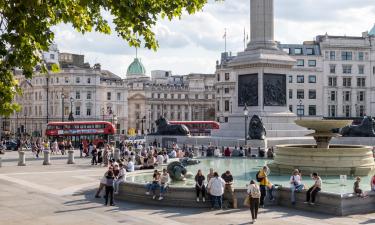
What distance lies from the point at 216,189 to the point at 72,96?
89.7m

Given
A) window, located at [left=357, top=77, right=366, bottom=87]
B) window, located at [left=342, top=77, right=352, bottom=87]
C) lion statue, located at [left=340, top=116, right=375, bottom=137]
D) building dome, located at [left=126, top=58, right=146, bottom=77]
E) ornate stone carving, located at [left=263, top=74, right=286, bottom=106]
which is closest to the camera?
lion statue, located at [left=340, top=116, right=375, bottom=137]

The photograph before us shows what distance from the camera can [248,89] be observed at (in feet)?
154

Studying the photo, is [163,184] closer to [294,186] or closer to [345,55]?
[294,186]

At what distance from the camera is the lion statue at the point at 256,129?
40.9 metres

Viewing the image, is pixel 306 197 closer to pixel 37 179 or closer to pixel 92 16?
pixel 92 16

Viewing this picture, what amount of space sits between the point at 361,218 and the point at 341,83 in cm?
8103

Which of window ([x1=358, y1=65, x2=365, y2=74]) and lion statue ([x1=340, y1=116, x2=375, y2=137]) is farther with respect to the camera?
window ([x1=358, y1=65, x2=365, y2=74])

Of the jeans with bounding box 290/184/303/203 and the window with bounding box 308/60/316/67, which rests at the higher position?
the window with bounding box 308/60/316/67

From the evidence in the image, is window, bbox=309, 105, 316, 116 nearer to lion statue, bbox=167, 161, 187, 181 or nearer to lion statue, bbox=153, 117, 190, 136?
lion statue, bbox=153, 117, 190, 136

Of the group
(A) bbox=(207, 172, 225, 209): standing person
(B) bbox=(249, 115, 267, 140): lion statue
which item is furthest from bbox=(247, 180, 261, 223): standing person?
(B) bbox=(249, 115, 267, 140): lion statue

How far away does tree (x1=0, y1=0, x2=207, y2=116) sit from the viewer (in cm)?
1077

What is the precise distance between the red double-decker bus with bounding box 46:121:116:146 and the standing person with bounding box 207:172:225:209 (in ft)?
118

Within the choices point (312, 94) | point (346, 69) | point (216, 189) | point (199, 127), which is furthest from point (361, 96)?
point (216, 189)

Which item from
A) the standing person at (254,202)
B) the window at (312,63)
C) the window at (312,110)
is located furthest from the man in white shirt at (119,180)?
the window at (312,63)
